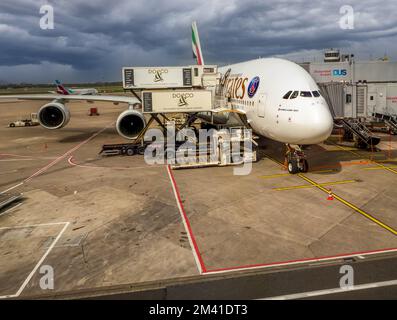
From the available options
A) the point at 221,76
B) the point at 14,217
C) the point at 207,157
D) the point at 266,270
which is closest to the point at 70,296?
the point at 266,270

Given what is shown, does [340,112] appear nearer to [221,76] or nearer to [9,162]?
[221,76]

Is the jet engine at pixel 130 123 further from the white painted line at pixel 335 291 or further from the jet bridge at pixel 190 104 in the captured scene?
the white painted line at pixel 335 291

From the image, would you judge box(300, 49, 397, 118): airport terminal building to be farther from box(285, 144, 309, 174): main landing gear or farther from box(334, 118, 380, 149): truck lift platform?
box(285, 144, 309, 174): main landing gear

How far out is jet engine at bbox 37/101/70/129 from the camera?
29.8 meters

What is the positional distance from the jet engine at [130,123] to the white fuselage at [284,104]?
874 centimetres

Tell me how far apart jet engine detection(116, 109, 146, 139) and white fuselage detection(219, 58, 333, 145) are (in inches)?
344

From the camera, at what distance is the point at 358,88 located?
23.3 meters

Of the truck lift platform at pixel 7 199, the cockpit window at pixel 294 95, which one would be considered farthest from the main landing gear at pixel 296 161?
the truck lift platform at pixel 7 199

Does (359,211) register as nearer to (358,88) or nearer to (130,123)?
(358,88)

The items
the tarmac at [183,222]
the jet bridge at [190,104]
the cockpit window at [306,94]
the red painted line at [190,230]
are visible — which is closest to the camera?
the tarmac at [183,222]

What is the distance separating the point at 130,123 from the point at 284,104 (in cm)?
1416

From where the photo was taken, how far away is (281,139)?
17.6 metres

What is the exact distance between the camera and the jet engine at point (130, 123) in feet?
85.6

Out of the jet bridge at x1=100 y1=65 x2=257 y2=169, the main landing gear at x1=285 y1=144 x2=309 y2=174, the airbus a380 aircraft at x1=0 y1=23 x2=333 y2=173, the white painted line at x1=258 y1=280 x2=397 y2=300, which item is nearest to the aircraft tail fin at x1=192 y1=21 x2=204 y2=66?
the jet bridge at x1=100 y1=65 x2=257 y2=169
